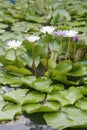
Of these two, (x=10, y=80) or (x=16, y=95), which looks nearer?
(x=16, y=95)

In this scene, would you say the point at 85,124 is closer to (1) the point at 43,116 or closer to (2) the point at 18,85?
(1) the point at 43,116

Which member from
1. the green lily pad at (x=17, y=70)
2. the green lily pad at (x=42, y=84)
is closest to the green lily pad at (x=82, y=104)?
the green lily pad at (x=42, y=84)

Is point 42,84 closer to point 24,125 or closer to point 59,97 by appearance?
point 59,97

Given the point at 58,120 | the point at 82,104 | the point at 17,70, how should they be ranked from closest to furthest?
the point at 58,120 < the point at 82,104 < the point at 17,70

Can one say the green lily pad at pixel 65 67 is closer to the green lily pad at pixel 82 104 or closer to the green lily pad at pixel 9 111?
the green lily pad at pixel 82 104

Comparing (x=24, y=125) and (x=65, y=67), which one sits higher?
(x=65, y=67)

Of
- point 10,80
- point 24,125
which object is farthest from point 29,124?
point 10,80

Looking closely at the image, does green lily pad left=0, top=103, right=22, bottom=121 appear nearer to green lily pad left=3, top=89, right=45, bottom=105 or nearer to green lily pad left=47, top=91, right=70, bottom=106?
green lily pad left=3, top=89, right=45, bottom=105

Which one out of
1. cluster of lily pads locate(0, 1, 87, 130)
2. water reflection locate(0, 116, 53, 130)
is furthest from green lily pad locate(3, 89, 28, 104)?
water reflection locate(0, 116, 53, 130)
